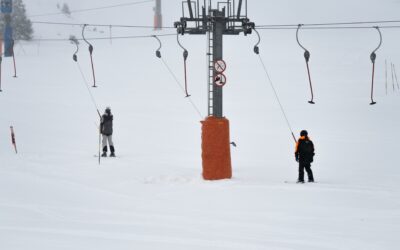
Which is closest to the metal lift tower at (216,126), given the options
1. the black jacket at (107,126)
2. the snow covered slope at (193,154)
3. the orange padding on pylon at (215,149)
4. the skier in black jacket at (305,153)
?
the orange padding on pylon at (215,149)

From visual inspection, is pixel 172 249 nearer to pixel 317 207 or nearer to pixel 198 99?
pixel 317 207

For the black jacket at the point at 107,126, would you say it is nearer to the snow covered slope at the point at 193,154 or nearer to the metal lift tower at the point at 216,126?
the snow covered slope at the point at 193,154

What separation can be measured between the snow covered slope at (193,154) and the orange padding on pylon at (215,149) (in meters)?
0.48

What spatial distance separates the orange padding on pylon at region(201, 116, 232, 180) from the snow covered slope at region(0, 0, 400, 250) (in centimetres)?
48

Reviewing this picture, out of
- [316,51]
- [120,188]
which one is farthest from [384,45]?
[120,188]

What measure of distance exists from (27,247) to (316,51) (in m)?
44.1

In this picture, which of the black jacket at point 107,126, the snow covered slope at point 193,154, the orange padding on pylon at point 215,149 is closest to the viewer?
the snow covered slope at point 193,154

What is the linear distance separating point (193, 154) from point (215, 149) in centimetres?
640

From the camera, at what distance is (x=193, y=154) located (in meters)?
19.9

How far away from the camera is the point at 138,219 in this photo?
9641 mm

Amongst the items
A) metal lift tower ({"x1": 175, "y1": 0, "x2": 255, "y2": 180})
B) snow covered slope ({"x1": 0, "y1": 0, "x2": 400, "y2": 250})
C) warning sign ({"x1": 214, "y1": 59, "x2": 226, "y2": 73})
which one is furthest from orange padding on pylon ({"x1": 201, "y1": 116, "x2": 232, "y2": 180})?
warning sign ({"x1": 214, "y1": 59, "x2": 226, "y2": 73})

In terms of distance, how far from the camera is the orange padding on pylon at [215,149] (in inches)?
530

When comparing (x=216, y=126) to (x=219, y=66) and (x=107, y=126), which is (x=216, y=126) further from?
(x=107, y=126)

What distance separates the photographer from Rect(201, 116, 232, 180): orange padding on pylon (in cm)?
1345
